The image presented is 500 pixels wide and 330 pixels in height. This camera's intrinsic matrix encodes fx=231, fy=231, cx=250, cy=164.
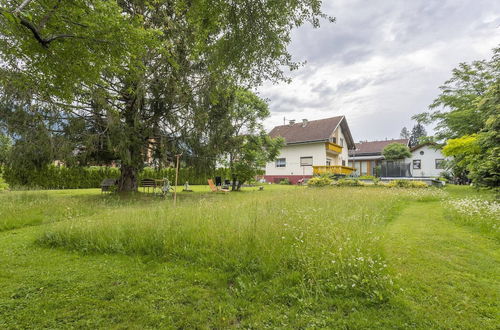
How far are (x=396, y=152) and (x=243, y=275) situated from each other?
3644 centimetres

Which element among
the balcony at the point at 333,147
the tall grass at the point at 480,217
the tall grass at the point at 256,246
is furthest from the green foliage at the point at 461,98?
the tall grass at the point at 256,246

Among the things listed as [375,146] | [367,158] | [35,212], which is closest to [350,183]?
[35,212]

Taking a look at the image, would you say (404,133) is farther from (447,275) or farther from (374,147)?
(447,275)

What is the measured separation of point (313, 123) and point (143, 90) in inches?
1025

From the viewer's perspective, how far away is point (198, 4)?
14.8ft

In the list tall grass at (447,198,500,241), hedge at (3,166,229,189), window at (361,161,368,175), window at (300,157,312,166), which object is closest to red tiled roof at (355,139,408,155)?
window at (361,161,368,175)

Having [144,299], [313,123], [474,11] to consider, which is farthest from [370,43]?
[313,123]

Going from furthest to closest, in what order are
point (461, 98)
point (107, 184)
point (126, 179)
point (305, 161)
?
point (305, 161) → point (461, 98) → point (126, 179) → point (107, 184)

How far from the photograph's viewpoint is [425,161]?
33219mm

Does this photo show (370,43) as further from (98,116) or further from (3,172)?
(3,172)

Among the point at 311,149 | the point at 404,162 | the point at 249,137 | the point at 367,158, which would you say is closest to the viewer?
the point at 249,137

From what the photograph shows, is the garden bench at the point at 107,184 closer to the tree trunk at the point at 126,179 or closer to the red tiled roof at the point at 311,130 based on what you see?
the tree trunk at the point at 126,179

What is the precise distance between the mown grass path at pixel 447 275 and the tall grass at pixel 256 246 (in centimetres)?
37

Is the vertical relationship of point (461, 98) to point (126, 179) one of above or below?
above
